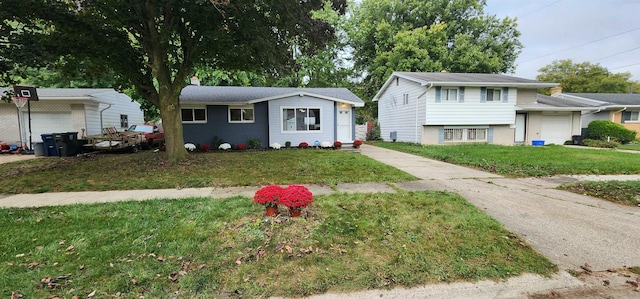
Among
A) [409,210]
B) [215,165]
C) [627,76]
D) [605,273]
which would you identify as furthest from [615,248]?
[627,76]

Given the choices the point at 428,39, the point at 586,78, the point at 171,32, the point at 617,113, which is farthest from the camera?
the point at 586,78

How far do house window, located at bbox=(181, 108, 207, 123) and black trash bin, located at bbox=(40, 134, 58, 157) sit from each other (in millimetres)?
5235

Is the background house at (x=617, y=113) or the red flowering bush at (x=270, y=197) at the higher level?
the background house at (x=617, y=113)

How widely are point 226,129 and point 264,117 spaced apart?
2033 mm

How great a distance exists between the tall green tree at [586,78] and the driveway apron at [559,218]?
37.7 metres

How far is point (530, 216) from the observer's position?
462cm

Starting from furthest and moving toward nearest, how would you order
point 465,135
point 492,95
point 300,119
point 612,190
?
point 465,135, point 492,95, point 300,119, point 612,190

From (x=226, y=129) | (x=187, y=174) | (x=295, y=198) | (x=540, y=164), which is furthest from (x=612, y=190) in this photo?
(x=226, y=129)

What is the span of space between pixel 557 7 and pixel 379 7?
14601mm

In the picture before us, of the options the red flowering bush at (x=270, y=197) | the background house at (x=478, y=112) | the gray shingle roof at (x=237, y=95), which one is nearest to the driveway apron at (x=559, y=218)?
the red flowering bush at (x=270, y=197)

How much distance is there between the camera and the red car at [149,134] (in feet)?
49.2

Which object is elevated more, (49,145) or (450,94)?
(450,94)

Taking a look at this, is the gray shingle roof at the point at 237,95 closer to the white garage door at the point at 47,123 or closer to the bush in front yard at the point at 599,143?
the white garage door at the point at 47,123

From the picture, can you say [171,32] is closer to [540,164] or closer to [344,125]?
[344,125]
